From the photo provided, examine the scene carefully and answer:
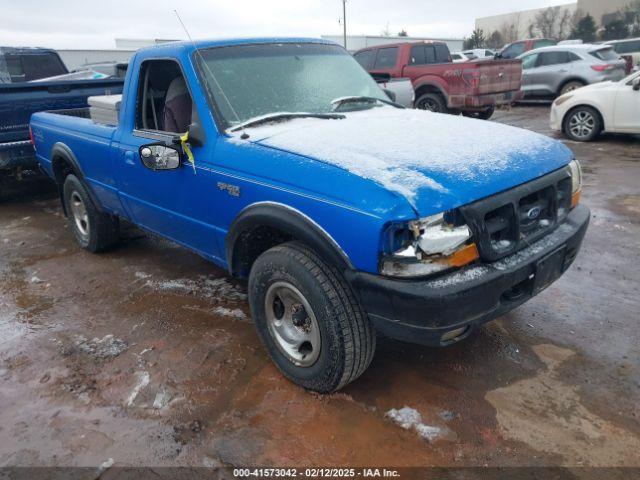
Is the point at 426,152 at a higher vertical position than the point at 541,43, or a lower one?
lower

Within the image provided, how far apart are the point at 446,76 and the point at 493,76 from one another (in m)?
1.02

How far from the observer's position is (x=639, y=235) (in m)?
4.89

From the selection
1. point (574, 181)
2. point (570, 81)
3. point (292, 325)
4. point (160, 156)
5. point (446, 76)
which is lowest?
point (292, 325)

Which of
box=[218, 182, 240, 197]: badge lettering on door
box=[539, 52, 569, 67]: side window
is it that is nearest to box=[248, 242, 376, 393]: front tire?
box=[218, 182, 240, 197]: badge lettering on door

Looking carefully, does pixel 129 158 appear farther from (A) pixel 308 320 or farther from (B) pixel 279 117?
(A) pixel 308 320

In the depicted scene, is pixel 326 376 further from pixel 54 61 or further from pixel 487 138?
pixel 54 61

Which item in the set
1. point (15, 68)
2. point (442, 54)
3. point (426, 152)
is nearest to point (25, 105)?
point (15, 68)

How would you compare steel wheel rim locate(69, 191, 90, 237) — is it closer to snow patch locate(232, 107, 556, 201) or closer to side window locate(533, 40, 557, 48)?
snow patch locate(232, 107, 556, 201)

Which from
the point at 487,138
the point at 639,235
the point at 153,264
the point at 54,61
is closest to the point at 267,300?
the point at 487,138

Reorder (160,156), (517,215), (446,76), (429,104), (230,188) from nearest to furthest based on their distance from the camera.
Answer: (517,215) < (230,188) < (160,156) < (446,76) < (429,104)

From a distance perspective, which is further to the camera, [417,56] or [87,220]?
[417,56]

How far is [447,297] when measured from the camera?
2.19 m

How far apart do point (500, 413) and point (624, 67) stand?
13906 mm

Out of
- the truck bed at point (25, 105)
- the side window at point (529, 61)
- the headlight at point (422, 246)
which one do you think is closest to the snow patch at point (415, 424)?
the headlight at point (422, 246)
